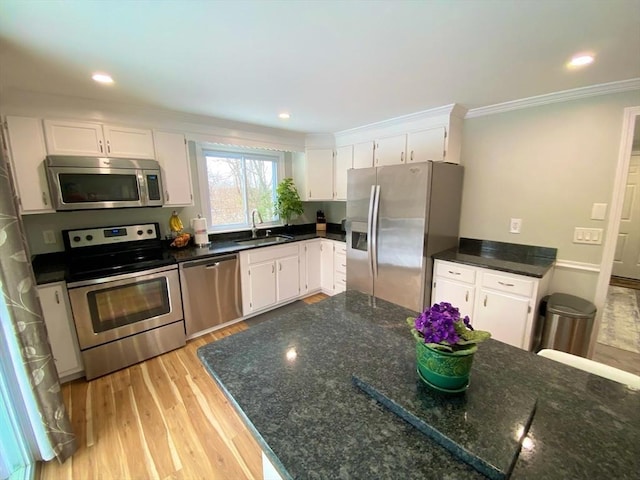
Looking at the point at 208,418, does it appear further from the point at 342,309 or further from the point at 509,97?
the point at 509,97

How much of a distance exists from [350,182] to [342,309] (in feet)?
6.20

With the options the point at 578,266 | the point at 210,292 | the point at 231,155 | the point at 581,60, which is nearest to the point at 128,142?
the point at 231,155

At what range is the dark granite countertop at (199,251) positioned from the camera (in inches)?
81.0

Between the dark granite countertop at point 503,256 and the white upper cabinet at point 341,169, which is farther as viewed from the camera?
the white upper cabinet at point 341,169

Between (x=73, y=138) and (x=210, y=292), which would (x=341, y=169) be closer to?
(x=210, y=292)

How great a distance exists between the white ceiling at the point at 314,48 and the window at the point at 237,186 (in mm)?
1064

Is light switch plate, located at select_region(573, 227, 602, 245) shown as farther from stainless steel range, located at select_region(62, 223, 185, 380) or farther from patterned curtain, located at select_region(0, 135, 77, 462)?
patterned curtain, located at select_region(0, 135, 77, 462)

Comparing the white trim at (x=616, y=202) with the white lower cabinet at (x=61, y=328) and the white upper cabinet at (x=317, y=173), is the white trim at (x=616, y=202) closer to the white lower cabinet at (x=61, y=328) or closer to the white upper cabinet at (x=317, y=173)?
the white upper cabinet at (x=317, y=173)

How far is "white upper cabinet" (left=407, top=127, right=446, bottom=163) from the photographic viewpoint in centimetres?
268

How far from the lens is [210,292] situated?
2795 mm

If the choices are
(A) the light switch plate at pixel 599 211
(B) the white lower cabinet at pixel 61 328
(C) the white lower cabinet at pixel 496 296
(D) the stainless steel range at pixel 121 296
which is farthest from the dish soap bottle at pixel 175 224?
(A) the light switch plate at pixel 599 211

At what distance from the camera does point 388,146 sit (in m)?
3.10

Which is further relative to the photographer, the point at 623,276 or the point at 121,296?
the point at 623,276

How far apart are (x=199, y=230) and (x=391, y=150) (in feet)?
7.73
